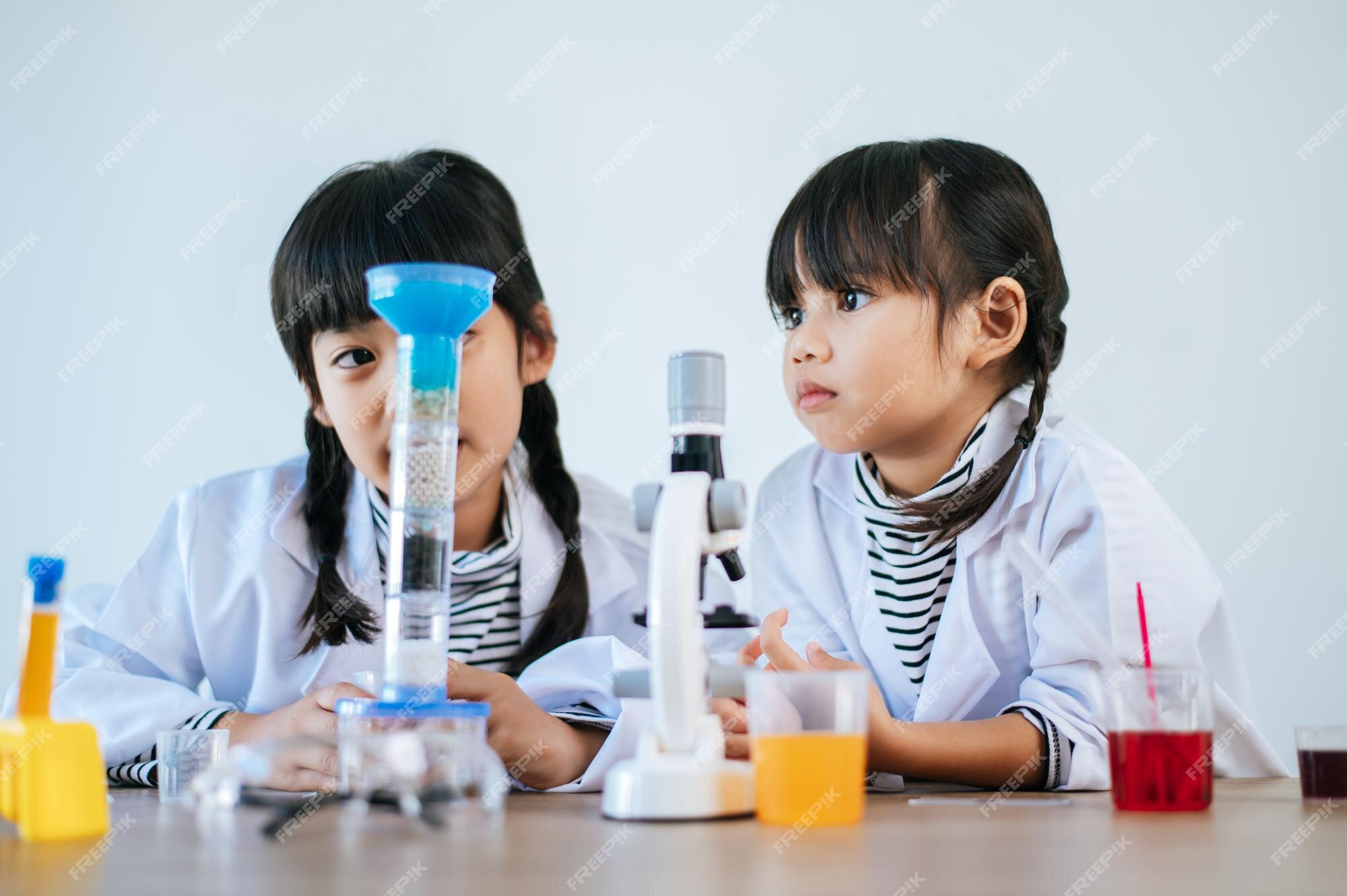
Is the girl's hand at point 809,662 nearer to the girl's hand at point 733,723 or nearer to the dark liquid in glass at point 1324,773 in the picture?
the girl's hand at point 733,723

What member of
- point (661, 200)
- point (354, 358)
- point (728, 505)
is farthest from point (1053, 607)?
point (661, 200)

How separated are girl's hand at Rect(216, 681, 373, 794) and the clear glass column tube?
0.27 feet

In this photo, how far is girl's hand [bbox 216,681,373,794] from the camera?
0.90 metres

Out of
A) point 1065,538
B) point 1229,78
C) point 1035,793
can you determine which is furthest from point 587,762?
point 1229,78

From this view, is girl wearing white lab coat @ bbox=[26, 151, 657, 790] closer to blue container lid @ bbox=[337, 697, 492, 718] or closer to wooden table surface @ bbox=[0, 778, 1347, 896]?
blue container lid @ bbox=[337, 697, 492, 718]

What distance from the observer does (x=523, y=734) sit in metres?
1.04

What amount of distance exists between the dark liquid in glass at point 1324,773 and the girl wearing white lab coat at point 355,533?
0.62 meters

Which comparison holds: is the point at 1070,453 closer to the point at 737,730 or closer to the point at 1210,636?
the point at 1210,636

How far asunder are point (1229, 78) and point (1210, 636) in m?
1.17

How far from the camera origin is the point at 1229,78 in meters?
2.00

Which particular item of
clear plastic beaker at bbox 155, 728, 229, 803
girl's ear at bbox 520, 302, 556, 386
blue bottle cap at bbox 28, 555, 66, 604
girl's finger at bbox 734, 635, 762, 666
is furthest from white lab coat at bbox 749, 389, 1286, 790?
blue bottle cap at bbox 28, 555, 66, 604

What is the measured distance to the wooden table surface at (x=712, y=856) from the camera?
51cm

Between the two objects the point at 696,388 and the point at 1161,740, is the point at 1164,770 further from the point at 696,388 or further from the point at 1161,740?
the point at 696,388

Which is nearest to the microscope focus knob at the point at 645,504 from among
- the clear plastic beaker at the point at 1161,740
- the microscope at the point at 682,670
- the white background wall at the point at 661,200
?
the microscope at the point at 682,670
